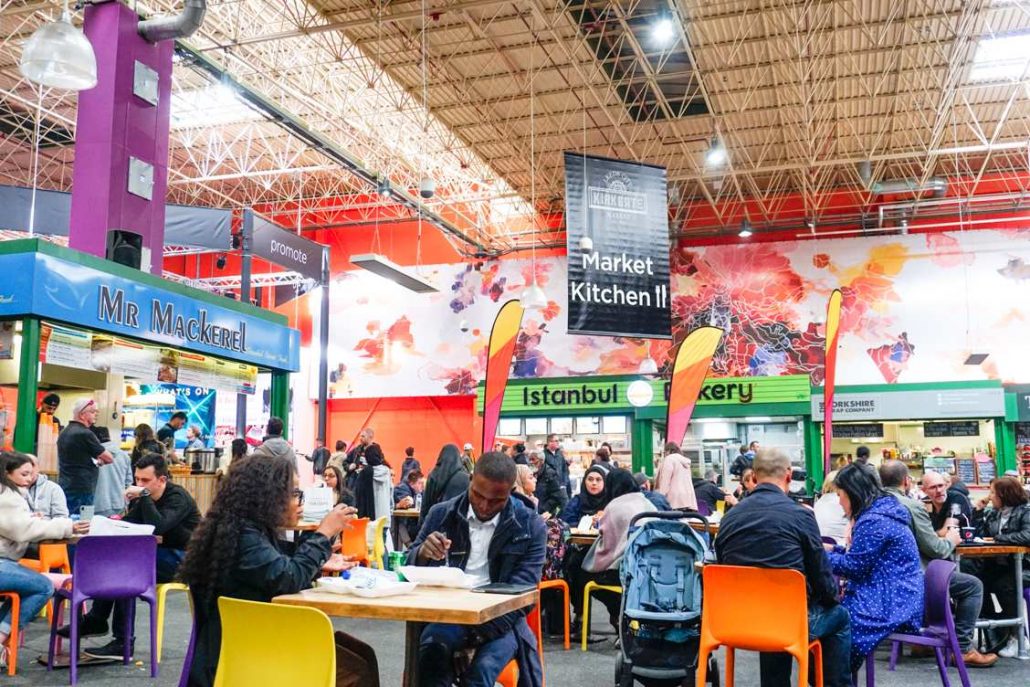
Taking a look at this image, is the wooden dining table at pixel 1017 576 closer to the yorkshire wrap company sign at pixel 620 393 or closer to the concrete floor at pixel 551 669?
the concrete floor at pixel 551 669

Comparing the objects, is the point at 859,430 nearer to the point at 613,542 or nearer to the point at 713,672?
the point at 613,542

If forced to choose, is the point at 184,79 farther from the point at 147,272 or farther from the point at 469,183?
the point at 147,272

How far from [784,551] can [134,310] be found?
597 cm

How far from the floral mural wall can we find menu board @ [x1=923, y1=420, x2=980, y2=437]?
4.95 ft

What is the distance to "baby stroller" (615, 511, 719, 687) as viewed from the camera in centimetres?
426

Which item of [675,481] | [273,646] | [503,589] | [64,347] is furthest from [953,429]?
[273,646]

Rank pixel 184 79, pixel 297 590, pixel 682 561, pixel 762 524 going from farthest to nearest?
pixel 184 79
pixel 682 561
pixel 762 524
pixel 297 590

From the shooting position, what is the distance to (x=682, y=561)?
4.45 meters

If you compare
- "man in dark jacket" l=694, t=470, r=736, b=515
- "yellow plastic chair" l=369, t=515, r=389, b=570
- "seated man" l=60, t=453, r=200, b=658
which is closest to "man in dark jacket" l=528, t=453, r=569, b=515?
Result: "yellow plastic chair" l=369, t=515, r=389, b=570

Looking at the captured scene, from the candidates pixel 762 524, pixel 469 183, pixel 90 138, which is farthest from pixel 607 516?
pixel 469 183

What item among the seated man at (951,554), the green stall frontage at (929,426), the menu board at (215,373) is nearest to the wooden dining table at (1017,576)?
the seated man at (951,554)

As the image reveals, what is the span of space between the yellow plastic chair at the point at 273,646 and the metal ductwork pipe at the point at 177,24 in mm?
7211

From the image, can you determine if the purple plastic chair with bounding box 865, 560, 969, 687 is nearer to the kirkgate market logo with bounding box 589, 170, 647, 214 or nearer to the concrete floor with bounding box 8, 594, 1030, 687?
the concrete floor with bounding box 8, 594, 1030, 687

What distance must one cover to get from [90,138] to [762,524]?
7209mm
